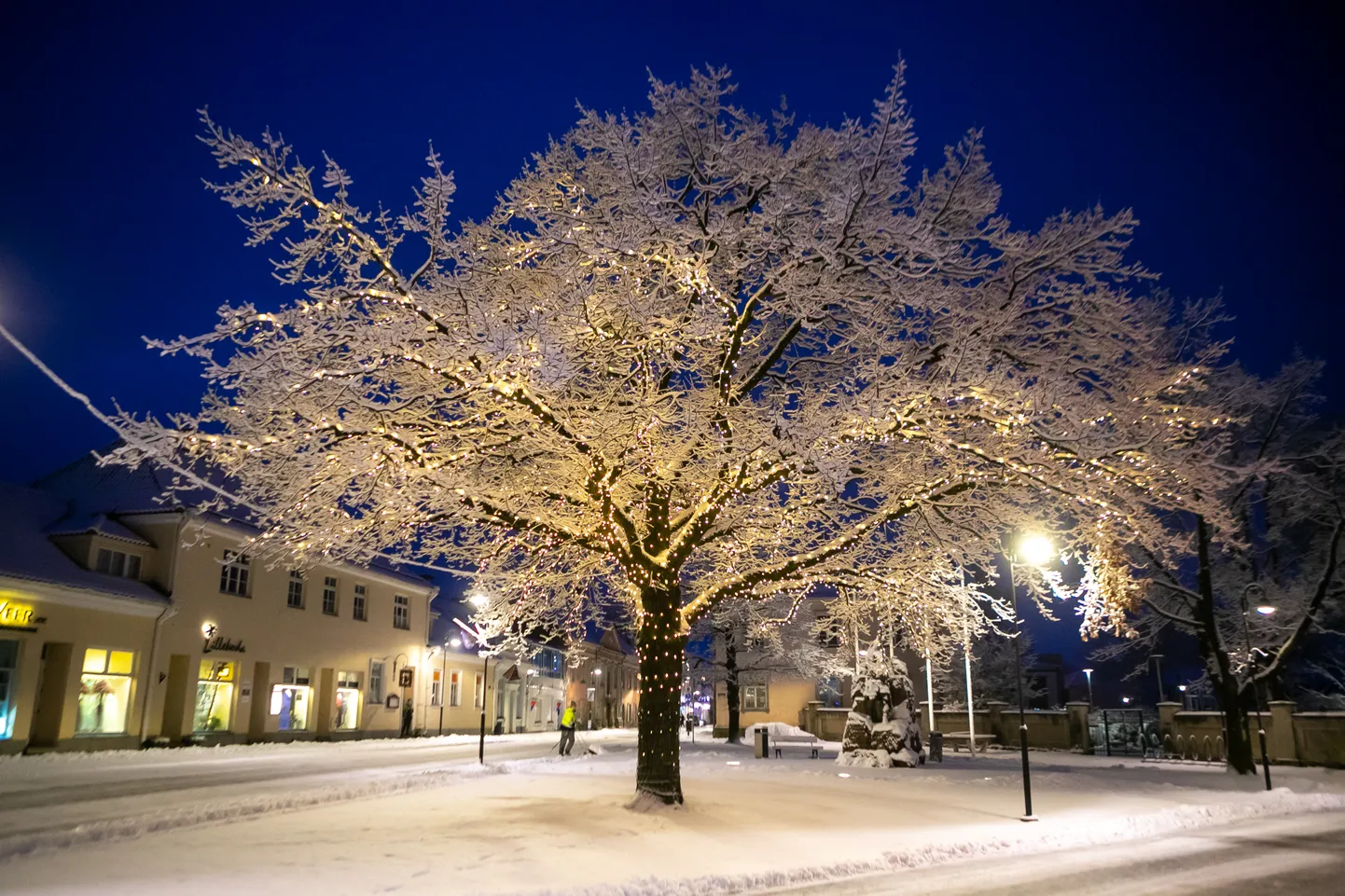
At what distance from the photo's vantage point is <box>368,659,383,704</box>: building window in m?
40.0

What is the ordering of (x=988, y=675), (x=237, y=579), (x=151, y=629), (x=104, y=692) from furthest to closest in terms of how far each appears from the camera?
(x=988, y=675)
(x=237, y=579)
(x=151, y=629)
(x=104, y=692)

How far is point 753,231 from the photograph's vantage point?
11664 mm

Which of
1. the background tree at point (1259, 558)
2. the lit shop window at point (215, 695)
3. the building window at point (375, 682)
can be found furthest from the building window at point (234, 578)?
the background tree at point (1259, 558)

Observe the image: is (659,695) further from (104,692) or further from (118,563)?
(118,563)

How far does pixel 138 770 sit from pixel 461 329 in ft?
54.9

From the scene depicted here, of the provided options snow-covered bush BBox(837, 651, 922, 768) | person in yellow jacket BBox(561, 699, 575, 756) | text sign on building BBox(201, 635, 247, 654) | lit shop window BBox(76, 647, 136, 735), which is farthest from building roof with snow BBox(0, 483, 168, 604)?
snow-covered bush BBox(837, 651, 922, 768)

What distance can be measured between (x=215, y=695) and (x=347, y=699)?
8.14 m

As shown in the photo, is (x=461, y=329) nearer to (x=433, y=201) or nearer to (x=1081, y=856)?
(x=433, y=201)

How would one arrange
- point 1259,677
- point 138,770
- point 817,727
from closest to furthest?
1. point 138,770
2. point 1259,677
3. point 817,727

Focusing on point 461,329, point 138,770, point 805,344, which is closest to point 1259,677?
point 805,344

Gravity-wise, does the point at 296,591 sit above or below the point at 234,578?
below

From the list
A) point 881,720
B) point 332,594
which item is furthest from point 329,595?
point 881,720

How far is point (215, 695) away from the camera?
3075 centimetres

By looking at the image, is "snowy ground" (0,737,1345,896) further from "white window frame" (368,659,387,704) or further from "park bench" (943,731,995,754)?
"white window frame" (368,659,387,704)
